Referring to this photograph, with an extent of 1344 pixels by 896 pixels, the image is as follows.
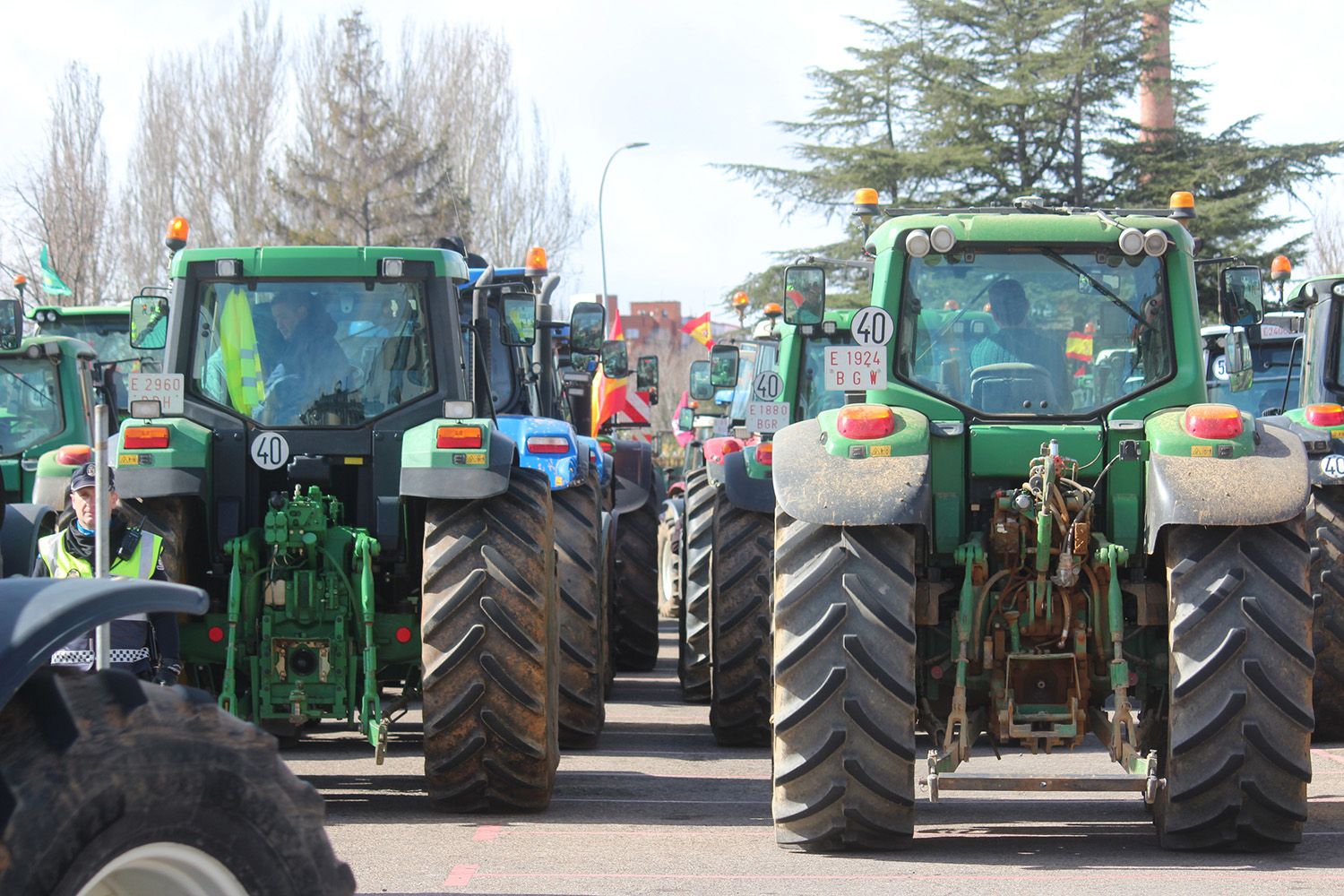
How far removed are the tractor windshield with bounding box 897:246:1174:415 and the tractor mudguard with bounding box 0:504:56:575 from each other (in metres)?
4.54

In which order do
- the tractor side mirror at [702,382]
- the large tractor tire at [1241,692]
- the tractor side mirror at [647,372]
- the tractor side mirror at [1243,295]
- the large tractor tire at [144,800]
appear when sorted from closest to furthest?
the large tractor tire at [144,800] → the large tractor tire at [1241,692] → the tractor side mirror at [1243,295] → the tractor side mirror at [702,382] → the tractor side mirror at [647,372]

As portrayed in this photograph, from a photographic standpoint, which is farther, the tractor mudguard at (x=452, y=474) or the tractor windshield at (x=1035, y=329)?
the tractor mudguard at (x=452, y=474)

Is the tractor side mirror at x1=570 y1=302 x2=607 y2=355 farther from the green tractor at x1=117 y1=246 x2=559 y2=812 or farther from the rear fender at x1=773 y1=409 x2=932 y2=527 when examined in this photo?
the rear fender at x1=773 y1=409 x2=932 y2=527

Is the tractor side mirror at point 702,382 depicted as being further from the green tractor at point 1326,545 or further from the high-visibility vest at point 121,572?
the high-visibility vest at point 121,572

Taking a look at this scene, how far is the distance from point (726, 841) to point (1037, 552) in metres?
1.77

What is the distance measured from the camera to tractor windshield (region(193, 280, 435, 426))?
8.97 meters

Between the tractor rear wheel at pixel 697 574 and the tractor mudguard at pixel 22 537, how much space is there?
3874 millimetres

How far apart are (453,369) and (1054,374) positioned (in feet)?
9.48

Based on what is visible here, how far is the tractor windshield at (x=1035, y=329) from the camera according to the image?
8.02 m

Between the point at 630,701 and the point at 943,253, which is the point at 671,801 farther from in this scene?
the point at 630,701

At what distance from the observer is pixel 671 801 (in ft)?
29.3

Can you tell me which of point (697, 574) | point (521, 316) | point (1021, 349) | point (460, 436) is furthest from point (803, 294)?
point (697, 574)

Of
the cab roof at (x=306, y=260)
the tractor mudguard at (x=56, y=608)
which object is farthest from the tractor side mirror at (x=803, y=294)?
A: the tractor mudguard at (x=56, y=608)

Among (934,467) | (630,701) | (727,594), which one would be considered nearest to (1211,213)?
(630,701)
